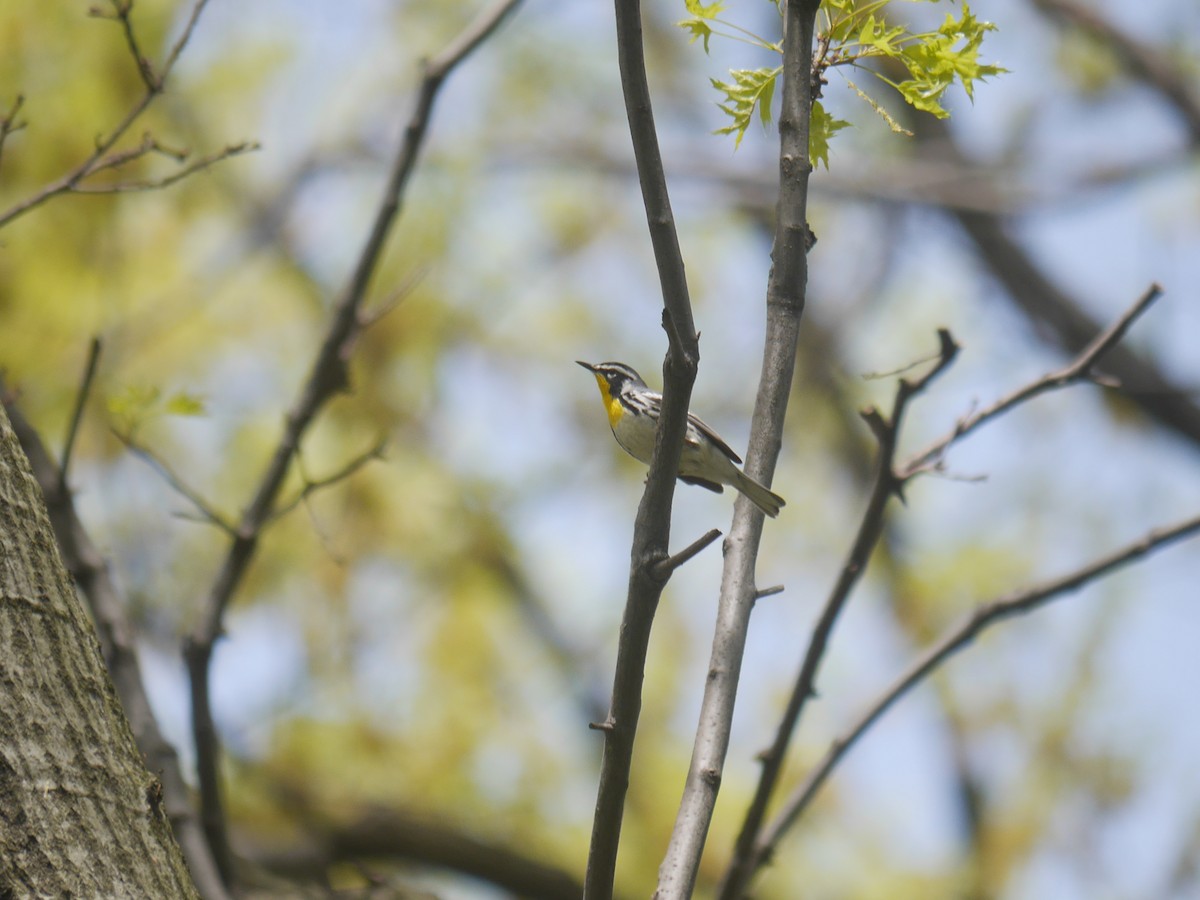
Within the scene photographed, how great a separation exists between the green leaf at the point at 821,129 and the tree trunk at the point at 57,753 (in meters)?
1.31

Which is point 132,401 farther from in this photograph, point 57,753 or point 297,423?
point 57,753

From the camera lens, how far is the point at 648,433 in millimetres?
3168

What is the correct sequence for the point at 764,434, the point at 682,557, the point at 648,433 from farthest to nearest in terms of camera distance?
the point at 648,433
the point at 764,434
the point at 682,557

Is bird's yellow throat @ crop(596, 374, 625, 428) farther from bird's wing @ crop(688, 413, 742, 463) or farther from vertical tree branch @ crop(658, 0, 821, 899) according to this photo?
vertical tree branch @ crop(658, 0, 821, 899)

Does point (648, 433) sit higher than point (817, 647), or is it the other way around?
point (648, 433)

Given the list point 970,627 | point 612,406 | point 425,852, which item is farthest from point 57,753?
point 425,852

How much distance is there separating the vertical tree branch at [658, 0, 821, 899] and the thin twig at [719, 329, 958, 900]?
2.10 ft

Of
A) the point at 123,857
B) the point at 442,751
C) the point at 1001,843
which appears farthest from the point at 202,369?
the point at 1001,843

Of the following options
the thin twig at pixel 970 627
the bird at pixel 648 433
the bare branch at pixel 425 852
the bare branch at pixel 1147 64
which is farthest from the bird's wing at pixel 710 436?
the bare branch at pixel 1147 64

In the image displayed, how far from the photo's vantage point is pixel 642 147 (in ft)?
4.80

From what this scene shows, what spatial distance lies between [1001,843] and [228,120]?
7.77 metres

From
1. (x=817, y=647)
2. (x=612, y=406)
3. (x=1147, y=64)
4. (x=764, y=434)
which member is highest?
(x=1147, y=64)

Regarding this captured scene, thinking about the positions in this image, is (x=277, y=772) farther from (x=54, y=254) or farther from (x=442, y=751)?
(x=54, y=254)

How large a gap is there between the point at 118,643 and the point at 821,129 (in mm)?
2020
